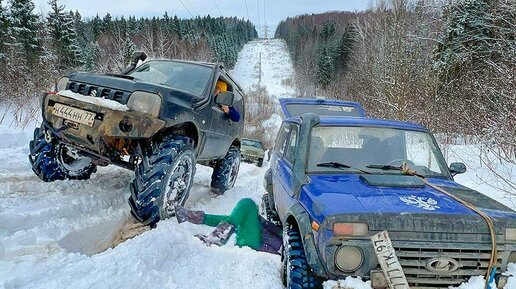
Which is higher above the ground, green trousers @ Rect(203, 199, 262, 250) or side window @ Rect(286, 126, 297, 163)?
side window @ Rect(286, 126, 297, 163)

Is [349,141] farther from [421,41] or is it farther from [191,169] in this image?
[421,41]

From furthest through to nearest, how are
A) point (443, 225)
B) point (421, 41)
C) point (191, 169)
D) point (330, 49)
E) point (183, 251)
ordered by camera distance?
1. point (330, 49)
2. point (421, 41)
3. point (191, 169)
4. point (183, 251)
5. point (443, 225)

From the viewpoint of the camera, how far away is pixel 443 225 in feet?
8.21

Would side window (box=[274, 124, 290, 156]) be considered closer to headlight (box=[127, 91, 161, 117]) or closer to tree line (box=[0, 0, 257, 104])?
headlight (box=[127, 91, 161, 117])

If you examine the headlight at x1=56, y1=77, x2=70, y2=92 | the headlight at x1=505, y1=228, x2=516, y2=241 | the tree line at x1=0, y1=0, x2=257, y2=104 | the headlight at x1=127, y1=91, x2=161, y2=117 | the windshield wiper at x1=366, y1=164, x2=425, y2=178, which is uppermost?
the tree line at x1=0, y1=0, x2=257, y2=104

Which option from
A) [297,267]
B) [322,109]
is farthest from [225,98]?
[297,267]

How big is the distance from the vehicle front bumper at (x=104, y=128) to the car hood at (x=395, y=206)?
188 centimetres

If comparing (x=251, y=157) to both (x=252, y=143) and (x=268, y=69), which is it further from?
(x=268, y=69)

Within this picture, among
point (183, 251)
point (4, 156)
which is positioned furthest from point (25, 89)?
point (183, 251)

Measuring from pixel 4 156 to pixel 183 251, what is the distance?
436 cm

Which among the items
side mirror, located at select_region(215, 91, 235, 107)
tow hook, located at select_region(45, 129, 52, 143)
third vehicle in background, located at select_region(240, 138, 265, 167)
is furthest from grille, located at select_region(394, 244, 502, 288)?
third vehicle in background, located at select_region(240, 138, 265, 167)

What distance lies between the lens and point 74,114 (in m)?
4.16

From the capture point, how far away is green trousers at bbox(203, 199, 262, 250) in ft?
13.4

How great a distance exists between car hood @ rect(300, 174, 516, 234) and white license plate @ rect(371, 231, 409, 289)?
3.2 inches
